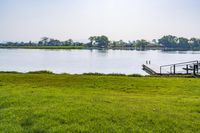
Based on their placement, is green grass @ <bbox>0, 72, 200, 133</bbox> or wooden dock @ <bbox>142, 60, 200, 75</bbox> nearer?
green grass @ <bbox>0, 72, 200, 133</bbox>

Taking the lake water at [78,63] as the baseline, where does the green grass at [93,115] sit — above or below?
above

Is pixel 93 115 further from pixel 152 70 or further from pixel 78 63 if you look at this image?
pixel 78 63

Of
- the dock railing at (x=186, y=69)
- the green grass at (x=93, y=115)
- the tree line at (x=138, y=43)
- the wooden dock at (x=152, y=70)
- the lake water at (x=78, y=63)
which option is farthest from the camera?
the tree line at (x=138, y=43)

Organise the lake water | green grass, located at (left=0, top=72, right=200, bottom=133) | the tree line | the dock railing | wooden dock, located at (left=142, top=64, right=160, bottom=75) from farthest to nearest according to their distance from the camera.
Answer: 1. the tree line
2. the lake water
3. wooden dock, located at (left=142, top=64, right=160, bottom=75)
4. the dock railing
5. green grass, located at (left=0, top=72, right=200, bottom=133)

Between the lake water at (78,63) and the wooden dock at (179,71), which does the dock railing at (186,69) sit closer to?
the wooden dock at (179,71)

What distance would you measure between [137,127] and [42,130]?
188 centimetres

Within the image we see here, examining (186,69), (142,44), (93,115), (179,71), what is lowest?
(179,71)

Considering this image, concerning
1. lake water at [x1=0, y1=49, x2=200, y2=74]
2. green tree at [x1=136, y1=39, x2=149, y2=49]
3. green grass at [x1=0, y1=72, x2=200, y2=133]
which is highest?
green tree at [x1=136, y1=39, x2=149, y2=49]

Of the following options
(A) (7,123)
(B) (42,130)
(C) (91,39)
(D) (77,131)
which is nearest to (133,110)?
(D) (77,131)

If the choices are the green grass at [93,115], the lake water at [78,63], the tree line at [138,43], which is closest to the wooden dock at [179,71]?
the lake water at [78,63]

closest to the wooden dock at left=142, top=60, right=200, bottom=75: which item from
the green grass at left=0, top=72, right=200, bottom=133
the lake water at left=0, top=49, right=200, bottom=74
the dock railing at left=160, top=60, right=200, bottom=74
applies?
the dock railing at left=160, top=60, right=200, bottom=74

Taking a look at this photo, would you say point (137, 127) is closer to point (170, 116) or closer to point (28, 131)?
point (170, 116)

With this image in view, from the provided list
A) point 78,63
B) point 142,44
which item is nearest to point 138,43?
point 142,44

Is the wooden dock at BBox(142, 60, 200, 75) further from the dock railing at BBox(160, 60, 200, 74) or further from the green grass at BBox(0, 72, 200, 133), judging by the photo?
the green grass at BBox(0, 72, 200, 133)
